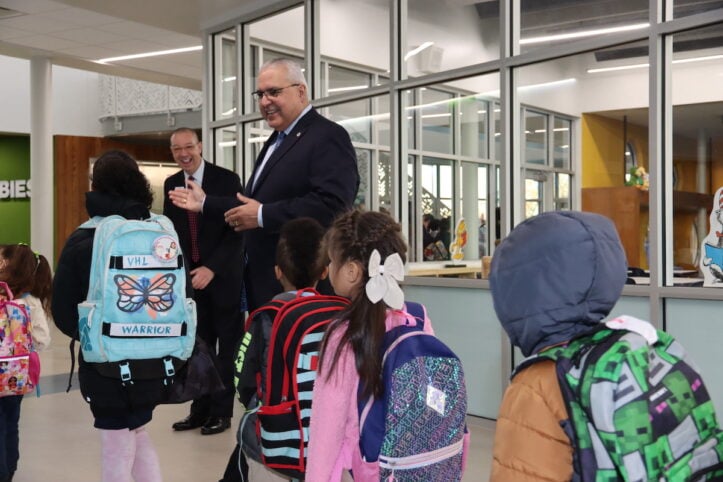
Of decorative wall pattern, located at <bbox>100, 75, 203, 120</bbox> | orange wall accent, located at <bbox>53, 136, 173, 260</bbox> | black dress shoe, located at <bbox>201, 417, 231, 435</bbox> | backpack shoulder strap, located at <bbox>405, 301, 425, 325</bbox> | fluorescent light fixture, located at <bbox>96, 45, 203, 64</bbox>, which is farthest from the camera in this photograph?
orange wall accent, located at <bbox>53, 136, 173, 260</bbox>

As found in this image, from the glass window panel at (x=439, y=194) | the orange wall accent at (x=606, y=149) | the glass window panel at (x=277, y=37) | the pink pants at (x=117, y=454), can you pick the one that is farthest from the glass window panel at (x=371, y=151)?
the pink pants at (x=117, y=454)

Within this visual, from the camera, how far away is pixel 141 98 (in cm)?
1708

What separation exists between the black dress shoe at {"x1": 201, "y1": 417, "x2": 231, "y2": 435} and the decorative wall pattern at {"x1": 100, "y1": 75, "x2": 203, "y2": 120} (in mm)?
11946

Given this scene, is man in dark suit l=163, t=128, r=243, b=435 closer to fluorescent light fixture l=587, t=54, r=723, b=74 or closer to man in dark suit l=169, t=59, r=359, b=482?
man in dark suit l=169, t=59, r=359, b=482

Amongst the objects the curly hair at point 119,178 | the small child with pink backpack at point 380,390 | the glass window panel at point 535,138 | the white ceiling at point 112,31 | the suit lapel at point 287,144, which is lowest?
the small child with pink backpack at point 380,390

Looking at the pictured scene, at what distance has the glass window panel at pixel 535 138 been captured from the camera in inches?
200

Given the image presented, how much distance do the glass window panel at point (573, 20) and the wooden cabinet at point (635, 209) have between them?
0.91 meters

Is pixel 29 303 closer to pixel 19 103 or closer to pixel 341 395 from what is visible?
pixel 341 395

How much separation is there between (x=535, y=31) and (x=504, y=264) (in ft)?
13.5

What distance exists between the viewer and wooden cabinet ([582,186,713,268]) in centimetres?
428

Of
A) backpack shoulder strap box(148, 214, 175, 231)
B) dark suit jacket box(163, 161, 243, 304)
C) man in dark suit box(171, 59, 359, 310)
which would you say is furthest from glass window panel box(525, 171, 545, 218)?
backpack shoulder strap box(148, 214, 175, 231)

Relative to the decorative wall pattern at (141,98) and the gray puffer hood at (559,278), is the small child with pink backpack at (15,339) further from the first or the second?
the decorative wall pattern at (141,98)

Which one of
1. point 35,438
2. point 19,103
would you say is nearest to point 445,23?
point 35,438

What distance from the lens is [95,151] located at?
58.6 ft
